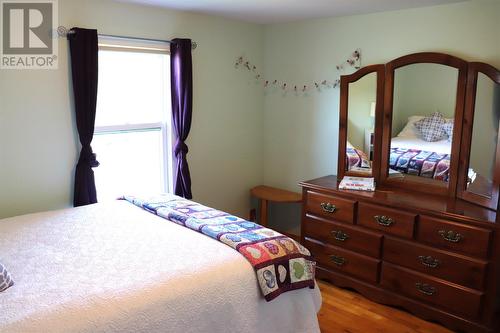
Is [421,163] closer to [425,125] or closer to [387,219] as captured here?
[425,125]

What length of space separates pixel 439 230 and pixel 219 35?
2.32 meters

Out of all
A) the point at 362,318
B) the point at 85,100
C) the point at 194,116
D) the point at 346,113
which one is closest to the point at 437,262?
the point at 362,318

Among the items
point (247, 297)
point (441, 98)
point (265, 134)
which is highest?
point (441, 98)

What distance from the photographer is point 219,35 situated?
3.61 metres

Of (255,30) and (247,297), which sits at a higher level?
(255,30)

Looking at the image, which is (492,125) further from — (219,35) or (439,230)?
(219,35)

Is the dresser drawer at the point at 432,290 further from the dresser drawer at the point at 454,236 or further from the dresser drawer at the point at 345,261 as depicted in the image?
the dresser drawer at the point at 454,236

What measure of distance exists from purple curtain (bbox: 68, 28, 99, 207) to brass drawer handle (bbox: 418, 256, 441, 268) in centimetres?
223

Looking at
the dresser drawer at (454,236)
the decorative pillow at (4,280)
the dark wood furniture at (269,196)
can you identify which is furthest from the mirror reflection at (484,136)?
the decorative pillow at (4,280)

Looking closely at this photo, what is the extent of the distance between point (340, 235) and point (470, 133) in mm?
1118

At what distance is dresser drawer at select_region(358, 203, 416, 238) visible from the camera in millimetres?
2740

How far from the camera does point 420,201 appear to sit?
2799 mm

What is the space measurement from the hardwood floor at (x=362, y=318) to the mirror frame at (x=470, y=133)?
86 centimetres

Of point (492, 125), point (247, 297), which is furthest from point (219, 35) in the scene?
point (247, 297)
